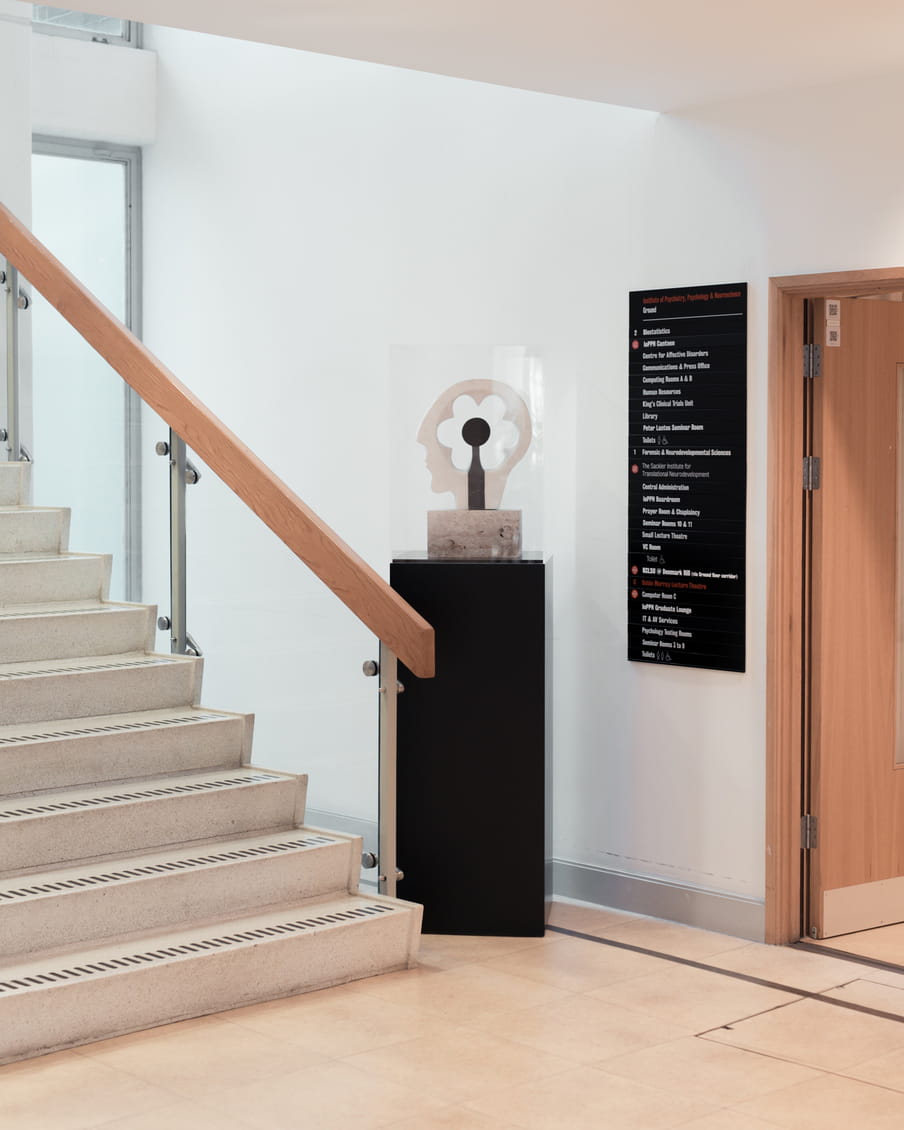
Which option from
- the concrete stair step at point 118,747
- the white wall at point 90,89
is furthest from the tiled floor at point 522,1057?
the white wall at point 90,89

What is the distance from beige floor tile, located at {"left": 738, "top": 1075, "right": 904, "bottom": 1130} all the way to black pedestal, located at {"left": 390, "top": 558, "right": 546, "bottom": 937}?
55.9 inches

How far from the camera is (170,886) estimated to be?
13.9 ft

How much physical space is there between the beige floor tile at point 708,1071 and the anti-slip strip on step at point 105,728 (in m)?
1.78

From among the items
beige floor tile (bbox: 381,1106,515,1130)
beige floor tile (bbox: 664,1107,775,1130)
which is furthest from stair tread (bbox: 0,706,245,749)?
beige floor tile (bbox: 664,1107,775,1130)

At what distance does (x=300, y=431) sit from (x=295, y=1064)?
3227mm

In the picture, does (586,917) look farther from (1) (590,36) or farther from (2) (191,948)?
(1) (590,36)

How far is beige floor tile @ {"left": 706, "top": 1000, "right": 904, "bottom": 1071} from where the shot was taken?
389 centimetres

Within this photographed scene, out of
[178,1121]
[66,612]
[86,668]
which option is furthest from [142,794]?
[178,1121]

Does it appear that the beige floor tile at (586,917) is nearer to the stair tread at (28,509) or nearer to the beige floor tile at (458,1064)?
the beige floor tile at (458,1064)

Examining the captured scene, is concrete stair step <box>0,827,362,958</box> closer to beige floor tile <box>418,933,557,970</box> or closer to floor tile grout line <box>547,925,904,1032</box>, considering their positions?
beige floor tile <box>418,933,557,970</box>

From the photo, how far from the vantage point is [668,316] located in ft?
16.8

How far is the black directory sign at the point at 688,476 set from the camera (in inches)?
195

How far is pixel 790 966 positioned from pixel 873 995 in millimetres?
343

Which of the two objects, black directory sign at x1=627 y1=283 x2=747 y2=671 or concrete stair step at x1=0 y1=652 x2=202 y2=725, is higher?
black directory sign at x1=627 y1=283 x2=747 y2=671
